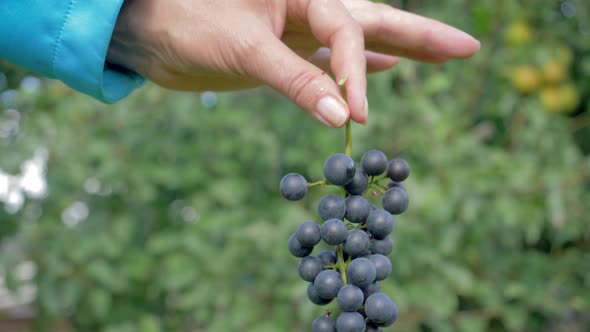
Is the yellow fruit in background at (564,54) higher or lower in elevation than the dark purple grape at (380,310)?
higher

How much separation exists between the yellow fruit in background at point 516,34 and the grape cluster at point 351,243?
154cm

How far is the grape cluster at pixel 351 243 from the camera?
0.68 m

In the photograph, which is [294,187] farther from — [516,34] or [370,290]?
[516,34]

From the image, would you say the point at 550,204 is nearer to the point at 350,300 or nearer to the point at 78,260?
the point at 350,300

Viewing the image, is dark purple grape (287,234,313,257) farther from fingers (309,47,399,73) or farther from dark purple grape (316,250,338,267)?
fingers (309,47,399,73)

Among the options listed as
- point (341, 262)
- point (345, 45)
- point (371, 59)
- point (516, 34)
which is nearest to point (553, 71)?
point (516, 34)

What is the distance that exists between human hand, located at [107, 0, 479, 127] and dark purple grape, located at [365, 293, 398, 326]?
210mm

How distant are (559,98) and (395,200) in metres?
1.64

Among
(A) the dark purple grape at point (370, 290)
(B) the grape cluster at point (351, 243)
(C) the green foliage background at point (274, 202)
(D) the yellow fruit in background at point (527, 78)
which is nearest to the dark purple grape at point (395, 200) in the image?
(B) the grape cluster at point (351, 243)

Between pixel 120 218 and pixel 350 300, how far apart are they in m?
1.41

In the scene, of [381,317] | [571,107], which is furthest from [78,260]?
[571,107]

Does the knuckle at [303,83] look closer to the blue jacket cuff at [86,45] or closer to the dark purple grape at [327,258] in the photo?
the dark purple grape at [327,258]

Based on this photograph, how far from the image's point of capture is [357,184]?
0.74 meters

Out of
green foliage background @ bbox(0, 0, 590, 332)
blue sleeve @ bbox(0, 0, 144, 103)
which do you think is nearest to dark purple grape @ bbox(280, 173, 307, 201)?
blue sleeve @ bbox(0, 0, 144, 103)
